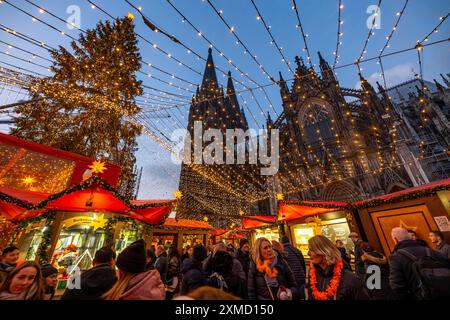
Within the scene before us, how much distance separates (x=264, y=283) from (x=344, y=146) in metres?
18.8

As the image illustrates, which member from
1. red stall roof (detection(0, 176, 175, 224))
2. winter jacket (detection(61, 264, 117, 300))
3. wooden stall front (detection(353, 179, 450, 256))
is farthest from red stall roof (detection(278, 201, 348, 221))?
winter jacket (detection(61, 264, 117, 300))

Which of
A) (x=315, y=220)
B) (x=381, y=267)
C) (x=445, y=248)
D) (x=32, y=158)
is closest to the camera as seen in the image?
(x=381, y=267)

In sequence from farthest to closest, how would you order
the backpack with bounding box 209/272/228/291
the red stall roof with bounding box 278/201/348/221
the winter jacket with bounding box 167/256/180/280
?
the red stall roof with bounding box 278/201/348/221 → the winter jacket with bounding box 167/256/180/280 → the backpack with bounding box 209/272/228/291

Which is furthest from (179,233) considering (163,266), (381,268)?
(381,268)

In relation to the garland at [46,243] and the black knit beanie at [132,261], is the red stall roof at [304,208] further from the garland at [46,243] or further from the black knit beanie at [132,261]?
the garland at [46,243]

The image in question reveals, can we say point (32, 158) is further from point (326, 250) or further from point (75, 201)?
point (326, 250)

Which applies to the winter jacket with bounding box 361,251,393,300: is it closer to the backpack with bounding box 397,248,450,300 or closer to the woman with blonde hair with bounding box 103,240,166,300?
the backpack with bounding box 397,248,450,300

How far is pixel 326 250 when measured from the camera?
1690mm

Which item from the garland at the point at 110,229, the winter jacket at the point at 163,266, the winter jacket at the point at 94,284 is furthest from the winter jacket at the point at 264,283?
the garland at the point at 110,229

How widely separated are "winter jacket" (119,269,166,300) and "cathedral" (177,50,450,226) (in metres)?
10.8

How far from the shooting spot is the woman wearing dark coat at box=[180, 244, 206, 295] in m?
2.29

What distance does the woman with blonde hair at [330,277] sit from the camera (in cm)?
143
